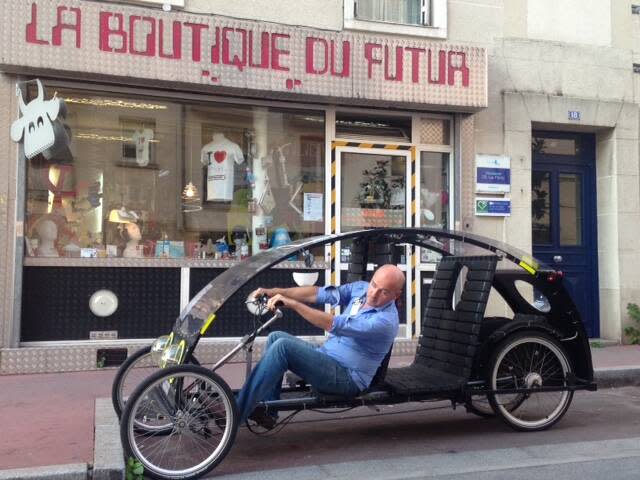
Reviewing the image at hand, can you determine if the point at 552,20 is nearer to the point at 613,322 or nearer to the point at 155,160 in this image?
the point at 613,322

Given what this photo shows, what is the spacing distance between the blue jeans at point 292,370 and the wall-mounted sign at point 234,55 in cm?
425

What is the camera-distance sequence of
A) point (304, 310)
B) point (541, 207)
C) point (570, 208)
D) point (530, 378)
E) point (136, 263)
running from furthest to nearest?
point (570, 208) < point (541, 207) < point (136, 263) < point (530, 378) < point (304, 310)

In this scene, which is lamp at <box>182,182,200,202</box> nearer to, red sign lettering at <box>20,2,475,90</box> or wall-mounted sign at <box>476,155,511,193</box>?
red sign lettering at <box>20,2,475,90</box>

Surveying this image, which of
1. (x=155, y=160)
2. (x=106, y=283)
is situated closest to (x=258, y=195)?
(x=155, y=160)

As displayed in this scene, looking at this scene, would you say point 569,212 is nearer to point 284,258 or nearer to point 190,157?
point 190,157

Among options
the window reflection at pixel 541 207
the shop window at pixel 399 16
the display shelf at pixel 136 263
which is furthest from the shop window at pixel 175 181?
the window reflection at pixel 541 207

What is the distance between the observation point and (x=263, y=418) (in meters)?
A: 4.84

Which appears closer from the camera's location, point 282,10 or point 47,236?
point 47,236

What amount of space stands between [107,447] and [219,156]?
16.5 feet

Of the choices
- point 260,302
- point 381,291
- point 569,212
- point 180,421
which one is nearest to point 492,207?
point 569,212

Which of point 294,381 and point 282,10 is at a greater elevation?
point 282,10

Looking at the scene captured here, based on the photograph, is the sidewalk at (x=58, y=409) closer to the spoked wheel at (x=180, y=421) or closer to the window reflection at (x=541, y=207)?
the spoked wheel at (x=180, y=421)

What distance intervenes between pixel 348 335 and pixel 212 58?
4.48 metres

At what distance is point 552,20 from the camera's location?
33.3 feet
